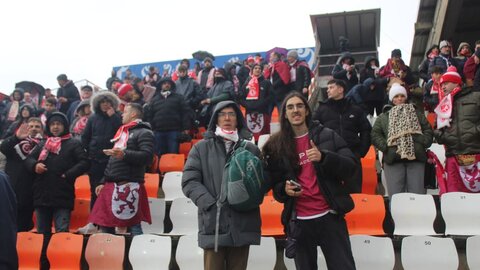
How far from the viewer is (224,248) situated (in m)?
3.04

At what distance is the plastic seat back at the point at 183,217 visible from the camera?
17.3ft

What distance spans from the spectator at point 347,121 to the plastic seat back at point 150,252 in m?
1.97

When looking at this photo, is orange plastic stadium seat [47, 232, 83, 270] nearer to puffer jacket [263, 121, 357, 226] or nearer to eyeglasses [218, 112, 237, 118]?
eyeglasses [218, 112, 237, 118]

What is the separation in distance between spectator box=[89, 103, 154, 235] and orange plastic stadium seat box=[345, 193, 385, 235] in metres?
2.06

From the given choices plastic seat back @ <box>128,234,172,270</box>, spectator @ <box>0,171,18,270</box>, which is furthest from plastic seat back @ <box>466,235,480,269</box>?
spectator @ <box>0,171,18,270</box>

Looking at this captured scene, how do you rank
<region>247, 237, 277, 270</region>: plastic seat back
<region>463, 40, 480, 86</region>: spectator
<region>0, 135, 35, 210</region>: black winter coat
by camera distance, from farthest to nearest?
<region>463, 40, 480, 86</region>: spectator, <region>0, 135, 35, 210</region>: black winter coat, <region>247, 237, 277, 270</region>: plastic seat back

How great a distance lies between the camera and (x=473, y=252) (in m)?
3.82

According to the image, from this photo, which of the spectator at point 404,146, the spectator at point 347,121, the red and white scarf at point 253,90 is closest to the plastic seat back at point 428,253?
the spectator at point 404,146

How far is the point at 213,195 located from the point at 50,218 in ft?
9.13

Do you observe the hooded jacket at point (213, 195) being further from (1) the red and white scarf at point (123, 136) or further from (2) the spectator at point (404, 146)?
(2) the spectator at point (404, 146)

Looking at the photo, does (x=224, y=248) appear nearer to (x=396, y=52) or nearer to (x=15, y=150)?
(x=15, y=150)

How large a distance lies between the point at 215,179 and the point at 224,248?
1.47 feet

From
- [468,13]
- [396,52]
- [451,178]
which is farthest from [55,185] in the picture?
[468,13]

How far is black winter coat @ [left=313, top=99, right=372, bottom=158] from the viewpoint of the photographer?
4945 millimetres
